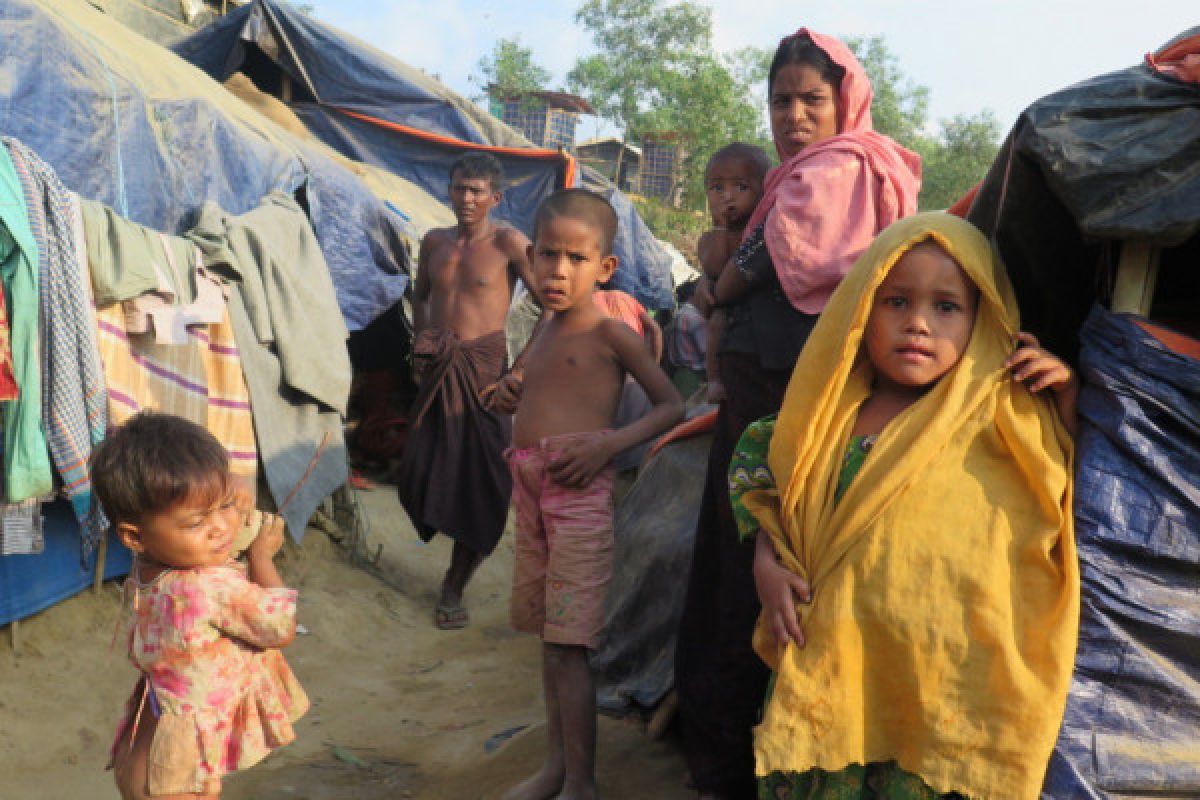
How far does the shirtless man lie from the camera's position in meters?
5.24

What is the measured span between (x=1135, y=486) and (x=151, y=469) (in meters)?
1.87

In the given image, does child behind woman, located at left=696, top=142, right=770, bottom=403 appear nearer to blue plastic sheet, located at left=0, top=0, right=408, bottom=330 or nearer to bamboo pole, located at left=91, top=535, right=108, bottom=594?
bamboo pole, located at left=91, top=535, right=108, bottom=594

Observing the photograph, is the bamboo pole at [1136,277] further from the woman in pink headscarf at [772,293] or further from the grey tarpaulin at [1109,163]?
the woman in pink headscarf at [772,293]

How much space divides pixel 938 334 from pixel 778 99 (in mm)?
1103

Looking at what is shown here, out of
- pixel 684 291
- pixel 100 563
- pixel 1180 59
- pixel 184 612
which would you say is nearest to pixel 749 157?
pixel 1180 59

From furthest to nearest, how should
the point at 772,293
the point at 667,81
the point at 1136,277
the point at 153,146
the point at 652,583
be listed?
the point at 667,81, the point at 153,146, the point at 652,583, the point at 772,293, the point at 1136,277

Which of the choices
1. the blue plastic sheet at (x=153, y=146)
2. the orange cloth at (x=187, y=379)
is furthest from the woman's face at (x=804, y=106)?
the blue plastic sheet at (x=153, y=146)

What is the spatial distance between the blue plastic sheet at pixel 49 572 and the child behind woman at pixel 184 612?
1.77 meters

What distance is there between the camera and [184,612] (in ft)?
6.89

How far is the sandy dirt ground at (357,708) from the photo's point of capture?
10.3ft

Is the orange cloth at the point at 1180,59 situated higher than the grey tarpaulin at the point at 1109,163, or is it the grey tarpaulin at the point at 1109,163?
the orange cloth at the point at 1180,59

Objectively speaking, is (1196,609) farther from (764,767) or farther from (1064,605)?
(764,767)

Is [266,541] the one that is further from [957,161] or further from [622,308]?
[957,161]

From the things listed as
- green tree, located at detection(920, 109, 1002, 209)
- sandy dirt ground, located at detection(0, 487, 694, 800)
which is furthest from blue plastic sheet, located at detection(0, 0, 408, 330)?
green tree, located at detection(920, 109, 1002, 209)
